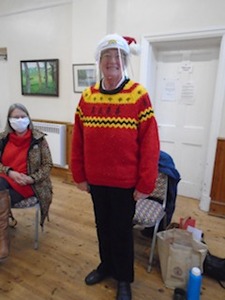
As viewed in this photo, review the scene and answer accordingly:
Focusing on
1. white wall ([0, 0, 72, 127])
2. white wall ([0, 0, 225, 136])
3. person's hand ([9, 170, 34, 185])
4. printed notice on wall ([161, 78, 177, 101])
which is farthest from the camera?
white wall ([0, 0, 72, 127])

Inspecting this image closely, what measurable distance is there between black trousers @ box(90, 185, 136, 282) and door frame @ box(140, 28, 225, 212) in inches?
63.1

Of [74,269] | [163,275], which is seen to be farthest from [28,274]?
[163,275]

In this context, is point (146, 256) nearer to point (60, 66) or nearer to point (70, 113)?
point (70, 113)

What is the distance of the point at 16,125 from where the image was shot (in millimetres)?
1859

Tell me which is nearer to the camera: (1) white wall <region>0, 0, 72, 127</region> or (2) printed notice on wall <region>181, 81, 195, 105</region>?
(2) printed notice on wall <region>181, 81, 195, 105</region>

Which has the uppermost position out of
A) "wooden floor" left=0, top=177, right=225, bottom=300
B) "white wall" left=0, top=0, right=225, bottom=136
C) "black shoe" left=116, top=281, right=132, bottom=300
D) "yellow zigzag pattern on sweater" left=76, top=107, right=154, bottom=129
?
"white wall" left=0, top=0, right=225, bottom=136

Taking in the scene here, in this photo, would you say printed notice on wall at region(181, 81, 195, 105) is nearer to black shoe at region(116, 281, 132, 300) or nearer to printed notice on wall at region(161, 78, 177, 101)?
printed notice on wall at region(161, 78, 177, 101)

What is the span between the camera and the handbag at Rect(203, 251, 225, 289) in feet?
5.46

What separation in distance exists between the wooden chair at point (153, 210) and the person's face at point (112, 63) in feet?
3.20

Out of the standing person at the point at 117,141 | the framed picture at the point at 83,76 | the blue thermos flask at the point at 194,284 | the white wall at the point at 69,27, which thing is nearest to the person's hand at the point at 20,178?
the standing person at the point at 117,141

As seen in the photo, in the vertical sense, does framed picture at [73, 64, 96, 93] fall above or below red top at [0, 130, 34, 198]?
above

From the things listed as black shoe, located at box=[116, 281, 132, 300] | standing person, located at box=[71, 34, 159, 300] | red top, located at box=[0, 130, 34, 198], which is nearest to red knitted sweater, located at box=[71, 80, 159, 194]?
standing person, located at box=[71, 34, 159, 300]

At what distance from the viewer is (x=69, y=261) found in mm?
1835

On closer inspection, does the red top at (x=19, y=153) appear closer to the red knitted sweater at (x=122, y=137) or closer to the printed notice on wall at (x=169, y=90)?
the red knitted sweater at (x=122, y=137)
